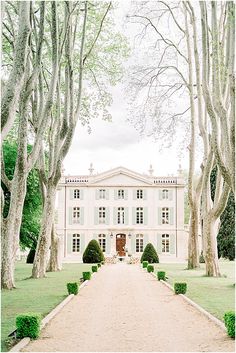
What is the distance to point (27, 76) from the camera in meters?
17.2

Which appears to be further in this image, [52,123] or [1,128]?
[52,123]

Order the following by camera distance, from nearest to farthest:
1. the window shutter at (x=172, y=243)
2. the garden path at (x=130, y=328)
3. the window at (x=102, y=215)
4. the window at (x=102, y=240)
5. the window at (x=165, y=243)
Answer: the garden path at (x=130, y=328)
the window shutter at (x=172, y=243)
the window at (x=165, y=243)
the window at (x=102, y=240)
the window at (x=102, y=215)

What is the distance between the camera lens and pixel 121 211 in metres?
55.6

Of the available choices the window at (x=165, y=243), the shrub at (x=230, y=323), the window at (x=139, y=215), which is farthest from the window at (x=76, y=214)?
the shrub at (x=230, y=323)

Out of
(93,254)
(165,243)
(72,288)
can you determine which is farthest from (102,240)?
(72,288)

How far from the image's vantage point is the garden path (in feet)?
28.2

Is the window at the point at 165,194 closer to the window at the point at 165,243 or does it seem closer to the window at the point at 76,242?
the window at the point at 165,243

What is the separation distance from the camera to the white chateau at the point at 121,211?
55188 millimetres

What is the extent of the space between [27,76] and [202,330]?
399 inches

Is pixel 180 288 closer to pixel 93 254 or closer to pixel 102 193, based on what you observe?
pixel 93 254

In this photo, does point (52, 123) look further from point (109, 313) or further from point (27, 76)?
point (109, 313)

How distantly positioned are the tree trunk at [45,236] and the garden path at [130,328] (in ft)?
23.9

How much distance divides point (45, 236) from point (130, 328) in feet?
41.6

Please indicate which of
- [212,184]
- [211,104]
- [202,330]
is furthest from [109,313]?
[212,184]
